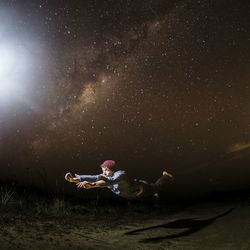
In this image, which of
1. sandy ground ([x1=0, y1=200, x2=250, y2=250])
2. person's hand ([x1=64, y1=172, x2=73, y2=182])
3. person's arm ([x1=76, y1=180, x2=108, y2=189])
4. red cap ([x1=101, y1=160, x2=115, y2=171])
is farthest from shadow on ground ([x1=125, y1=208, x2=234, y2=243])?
person's hand ([x1=64, y1=172, x2=73, y2=182])

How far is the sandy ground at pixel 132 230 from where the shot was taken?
29.2 ft

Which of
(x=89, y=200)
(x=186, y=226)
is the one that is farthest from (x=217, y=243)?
(x=89, y=200)

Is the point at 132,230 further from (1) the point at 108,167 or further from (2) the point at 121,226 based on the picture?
(1) the point at 108,167

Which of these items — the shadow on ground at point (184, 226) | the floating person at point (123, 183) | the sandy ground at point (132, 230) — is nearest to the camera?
the sandy ground at point (132, 230)

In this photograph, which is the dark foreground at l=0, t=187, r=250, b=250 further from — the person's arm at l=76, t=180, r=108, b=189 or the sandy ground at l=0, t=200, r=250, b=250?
the person's arm at l=76, t=180, r=108, b=189

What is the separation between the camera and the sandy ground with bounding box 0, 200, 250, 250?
8.91m

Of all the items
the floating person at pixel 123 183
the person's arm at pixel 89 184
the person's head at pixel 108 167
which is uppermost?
the person's head at pixel 108 167

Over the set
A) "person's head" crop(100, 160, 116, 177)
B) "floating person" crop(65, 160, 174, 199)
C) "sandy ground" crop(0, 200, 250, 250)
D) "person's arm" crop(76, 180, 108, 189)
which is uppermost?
"person's head" crop(100, 160, 116, 177)

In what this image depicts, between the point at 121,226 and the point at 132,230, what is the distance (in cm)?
69

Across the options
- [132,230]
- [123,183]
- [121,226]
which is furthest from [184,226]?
[123,183]

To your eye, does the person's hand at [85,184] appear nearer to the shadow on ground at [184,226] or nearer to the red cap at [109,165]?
the red cap at [109,165]

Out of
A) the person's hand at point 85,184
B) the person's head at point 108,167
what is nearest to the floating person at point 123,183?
the person's head at point 108,167

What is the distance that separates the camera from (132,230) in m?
A: 11.1

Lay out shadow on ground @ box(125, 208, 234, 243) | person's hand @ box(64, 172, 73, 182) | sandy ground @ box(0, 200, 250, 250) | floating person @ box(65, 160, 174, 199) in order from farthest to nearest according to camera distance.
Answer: floating person @ box(65, 160, 174, 199)
shadow on ground @ box(125, 208, 234, 243)
person's hand @ box(64, 172, 73, 182)
sandy ground @ box(0, 200, 250, 250)
